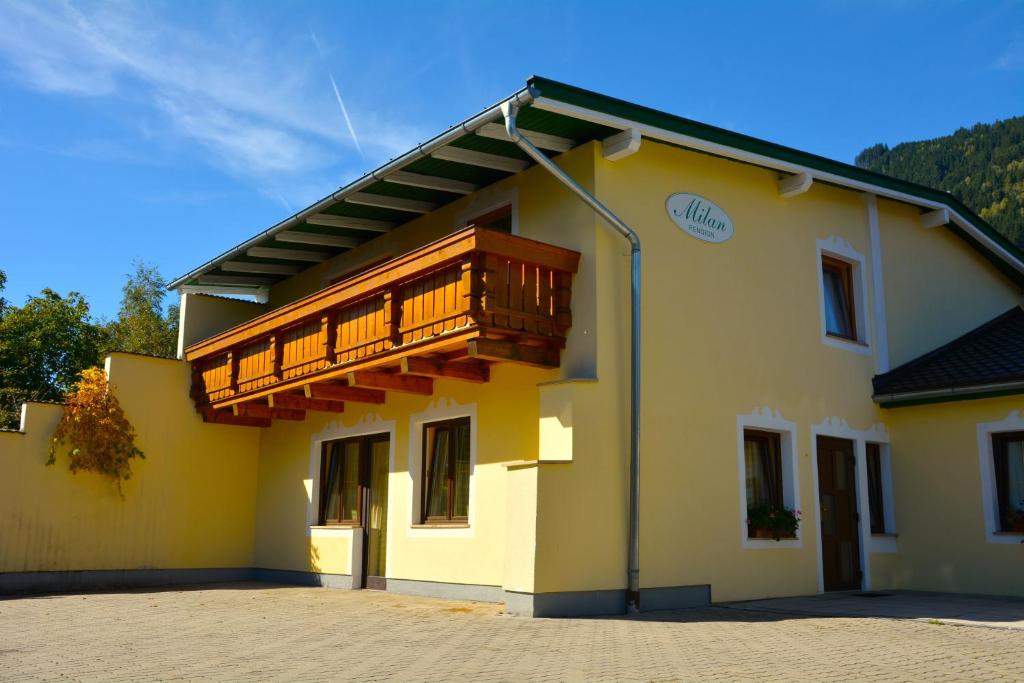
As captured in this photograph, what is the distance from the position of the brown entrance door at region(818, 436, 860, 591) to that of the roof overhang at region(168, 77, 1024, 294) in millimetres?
3857

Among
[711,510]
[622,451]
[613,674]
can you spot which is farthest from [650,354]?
[613,674]

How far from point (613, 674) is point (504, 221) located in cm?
731

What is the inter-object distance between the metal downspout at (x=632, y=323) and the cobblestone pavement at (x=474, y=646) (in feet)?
1.94

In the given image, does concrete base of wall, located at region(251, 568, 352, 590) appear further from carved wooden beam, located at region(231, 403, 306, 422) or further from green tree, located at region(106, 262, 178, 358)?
green tree, located at region(106, 262, 178, 358)

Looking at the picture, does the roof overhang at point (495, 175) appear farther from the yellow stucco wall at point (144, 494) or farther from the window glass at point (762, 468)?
the window glass at point (762, 468)

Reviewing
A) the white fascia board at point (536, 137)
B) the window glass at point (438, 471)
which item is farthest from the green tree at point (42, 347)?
the white fascia board at point (536, 137)

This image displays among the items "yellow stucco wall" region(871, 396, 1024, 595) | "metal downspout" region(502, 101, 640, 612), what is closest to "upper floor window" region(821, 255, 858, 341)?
"yellow stucco wall" region(871, 396, 1024, 595)

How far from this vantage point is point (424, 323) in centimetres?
1072

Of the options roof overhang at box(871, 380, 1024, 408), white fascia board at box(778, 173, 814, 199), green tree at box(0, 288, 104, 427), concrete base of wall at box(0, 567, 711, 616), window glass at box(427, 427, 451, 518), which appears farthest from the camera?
green tree at box(0, 288, 104, 427)

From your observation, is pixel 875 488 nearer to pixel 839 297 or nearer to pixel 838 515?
pixel 838 515

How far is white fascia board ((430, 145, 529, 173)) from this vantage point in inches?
455

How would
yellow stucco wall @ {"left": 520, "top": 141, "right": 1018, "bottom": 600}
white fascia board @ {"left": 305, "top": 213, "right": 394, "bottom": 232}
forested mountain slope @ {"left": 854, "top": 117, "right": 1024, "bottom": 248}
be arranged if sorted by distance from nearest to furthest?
yellow stucco wall @ {"left": 520, "top": 141, "right": 1018, "bottom": 600} < white fascia board @ {"left": 305, "top": 213, "right": 394, "bottom": 232} < forested mountain slope @ {"left": 854, "top": 117, "right": 1024, "bottom": 248}

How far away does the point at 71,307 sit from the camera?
26.0 meters

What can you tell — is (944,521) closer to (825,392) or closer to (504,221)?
(825,392)
